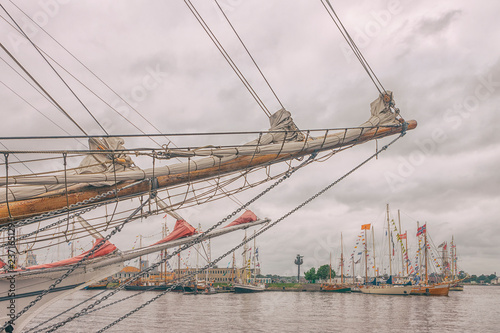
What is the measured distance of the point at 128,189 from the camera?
9.74m

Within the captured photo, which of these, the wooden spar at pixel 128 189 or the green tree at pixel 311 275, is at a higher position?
the wooden spar at pixel 128 189

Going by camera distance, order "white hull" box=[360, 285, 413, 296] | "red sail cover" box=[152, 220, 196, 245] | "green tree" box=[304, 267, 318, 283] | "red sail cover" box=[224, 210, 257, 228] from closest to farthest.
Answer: "red sail cover" box=[152, 220, 196, 245]
"red sail cover" box=[224, 210, 257, 228]
"white hull" box=[360, 285, 413, 296]
"green tree" box=[304, 267, 318, 283]

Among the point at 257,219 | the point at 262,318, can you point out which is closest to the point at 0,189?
the point at 257,219

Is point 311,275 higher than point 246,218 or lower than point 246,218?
lower

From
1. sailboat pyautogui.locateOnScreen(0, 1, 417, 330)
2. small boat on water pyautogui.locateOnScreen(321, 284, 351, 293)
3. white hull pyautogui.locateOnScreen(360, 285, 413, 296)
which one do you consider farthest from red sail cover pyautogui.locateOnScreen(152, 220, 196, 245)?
small boat on water pyautogui.locateOnScreen(321, 284, 351, 293)

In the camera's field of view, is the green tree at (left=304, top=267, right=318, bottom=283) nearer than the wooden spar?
No

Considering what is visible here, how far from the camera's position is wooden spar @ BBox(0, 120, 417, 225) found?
8.79 meters

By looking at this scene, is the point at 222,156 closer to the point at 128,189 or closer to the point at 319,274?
the point at 128,189

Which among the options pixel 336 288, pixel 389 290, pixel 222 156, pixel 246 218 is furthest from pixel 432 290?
pixel 222 156

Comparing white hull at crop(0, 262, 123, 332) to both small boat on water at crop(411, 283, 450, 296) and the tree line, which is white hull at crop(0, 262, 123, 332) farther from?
the tree line

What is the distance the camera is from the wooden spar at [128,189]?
8.79m

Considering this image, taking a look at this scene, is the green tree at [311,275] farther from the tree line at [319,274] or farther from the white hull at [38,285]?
the white hull at [38,285]

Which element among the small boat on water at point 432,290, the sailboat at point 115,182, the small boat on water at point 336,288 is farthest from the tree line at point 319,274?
the sailboat at point 115,182

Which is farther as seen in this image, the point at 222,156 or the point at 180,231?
the point at 180,231
